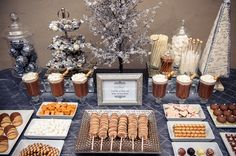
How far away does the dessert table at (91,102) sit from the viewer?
1.56 metres

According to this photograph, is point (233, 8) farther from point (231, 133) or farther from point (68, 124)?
point (68, 124)

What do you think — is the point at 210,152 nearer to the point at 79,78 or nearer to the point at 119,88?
the point at 119,88

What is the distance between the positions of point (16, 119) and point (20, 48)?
0.53 metres

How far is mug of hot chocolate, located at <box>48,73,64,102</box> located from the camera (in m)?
1.83

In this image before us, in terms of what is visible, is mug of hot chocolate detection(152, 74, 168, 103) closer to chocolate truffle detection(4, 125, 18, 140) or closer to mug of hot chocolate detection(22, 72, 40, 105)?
mug of hot chocolate detection(22, 72, 40, 105)

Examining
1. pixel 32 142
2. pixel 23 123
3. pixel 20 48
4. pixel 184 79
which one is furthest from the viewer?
pixel 20 48

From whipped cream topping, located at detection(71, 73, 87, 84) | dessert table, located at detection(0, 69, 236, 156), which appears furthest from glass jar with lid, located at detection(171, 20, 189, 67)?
whipped cream topping, located at detection(71, 73, 87, 84)

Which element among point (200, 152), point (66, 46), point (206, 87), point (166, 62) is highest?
point (66, 46)

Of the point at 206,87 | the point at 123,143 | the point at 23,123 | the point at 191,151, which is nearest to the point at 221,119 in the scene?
the point at 206,87

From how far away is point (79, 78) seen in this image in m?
1.83

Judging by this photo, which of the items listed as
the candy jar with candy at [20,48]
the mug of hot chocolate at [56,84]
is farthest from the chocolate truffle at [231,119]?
the candy jar with candy at [20,48]

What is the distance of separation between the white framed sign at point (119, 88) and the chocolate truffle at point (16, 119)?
479 mm

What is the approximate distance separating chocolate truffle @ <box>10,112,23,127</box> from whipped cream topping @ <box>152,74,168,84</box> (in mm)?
828

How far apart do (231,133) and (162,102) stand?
0.46 m
